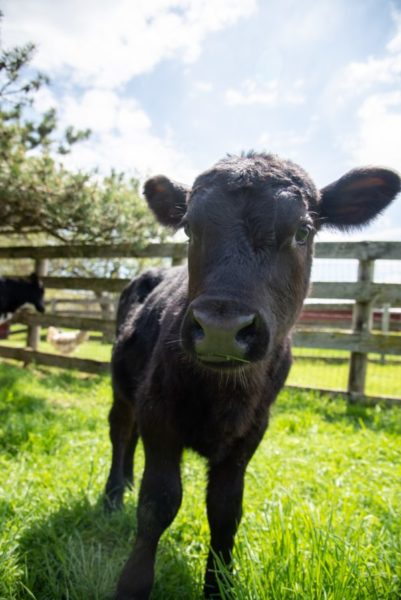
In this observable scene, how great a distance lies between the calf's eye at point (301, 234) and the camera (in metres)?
2.18

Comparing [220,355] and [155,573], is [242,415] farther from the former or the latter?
[155,573]

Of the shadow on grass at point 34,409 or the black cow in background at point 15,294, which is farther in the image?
the black cow in background at point 15,294

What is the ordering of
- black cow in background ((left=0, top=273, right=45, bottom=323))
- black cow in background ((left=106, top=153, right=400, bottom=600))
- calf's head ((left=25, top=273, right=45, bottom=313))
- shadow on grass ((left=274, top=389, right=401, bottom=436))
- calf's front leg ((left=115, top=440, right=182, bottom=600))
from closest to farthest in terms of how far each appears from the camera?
black cow in background ((left=106, top=153, right=400, bottom=600))
calf's front leg ((left=115, top=440, right=182, bottom=600))
shadow on grass ((left=274, top=389, right=401, bottom=436))
calf's head ((left=25, top=273, right=45, bottom=313))
black cow in background ((left=0, top=273, right=45, bottom=323))

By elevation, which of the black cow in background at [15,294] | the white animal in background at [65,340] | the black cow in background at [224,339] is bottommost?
the white animal in background at [65,340]

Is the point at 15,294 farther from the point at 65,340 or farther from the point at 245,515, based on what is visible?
the point at 245,515

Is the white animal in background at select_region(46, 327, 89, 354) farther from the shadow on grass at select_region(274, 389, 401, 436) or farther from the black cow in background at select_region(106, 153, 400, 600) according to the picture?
the black cow in background at select_region(106, 153, 400, 600)

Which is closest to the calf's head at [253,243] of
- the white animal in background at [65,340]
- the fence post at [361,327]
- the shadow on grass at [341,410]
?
the shadow on grass at [341,410]

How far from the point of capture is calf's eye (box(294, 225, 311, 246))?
2.18m

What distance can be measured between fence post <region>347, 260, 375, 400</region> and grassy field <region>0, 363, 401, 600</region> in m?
0.90

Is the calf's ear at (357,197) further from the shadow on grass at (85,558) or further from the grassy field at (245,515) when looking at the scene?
the shadow on grass at (85,558)

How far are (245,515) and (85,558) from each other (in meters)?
1.06

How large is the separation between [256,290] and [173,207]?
1.37 metres

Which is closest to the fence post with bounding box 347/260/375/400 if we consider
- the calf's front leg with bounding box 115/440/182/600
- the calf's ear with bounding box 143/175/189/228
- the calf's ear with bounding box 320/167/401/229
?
the calf's ear with bounding box 320/167/401/229

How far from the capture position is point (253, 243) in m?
1.96
